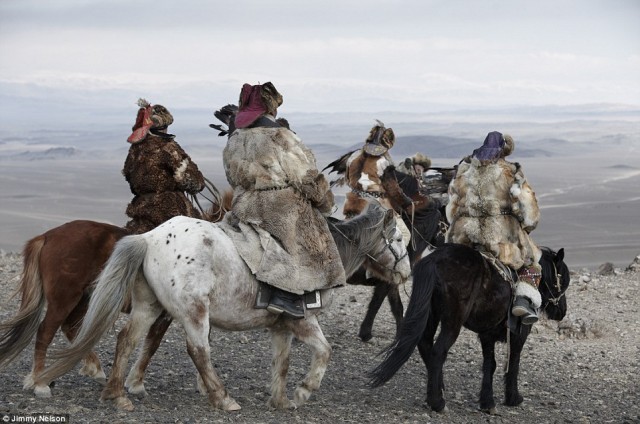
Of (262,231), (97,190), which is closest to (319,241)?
(262,231)

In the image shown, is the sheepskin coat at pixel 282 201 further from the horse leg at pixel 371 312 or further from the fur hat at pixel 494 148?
the horse leg at pixel 371 312

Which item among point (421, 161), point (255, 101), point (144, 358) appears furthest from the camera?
point (421, 161)

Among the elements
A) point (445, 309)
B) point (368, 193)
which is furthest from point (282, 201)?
point (368, 193)

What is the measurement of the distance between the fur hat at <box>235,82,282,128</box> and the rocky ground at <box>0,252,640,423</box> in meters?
2.01

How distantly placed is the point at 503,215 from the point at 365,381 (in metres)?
1.83

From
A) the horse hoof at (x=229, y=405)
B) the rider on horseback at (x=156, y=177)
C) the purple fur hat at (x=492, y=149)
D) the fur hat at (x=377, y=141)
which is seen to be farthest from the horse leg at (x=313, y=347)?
the fur hat at (x=377, y=141)

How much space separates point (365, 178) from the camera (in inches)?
420

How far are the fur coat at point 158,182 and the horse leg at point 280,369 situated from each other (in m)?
1.44

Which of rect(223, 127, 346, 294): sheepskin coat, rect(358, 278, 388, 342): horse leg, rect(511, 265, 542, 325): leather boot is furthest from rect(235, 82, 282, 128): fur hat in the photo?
rect(358, 278, 388, 342): horse leg

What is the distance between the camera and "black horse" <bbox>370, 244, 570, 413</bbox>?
7.80m

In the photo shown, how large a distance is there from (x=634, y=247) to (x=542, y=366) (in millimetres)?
15093

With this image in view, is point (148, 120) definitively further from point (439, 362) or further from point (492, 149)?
point (439, 362)

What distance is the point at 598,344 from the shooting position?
11586 millimetres

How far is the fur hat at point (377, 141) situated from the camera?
420 inches
